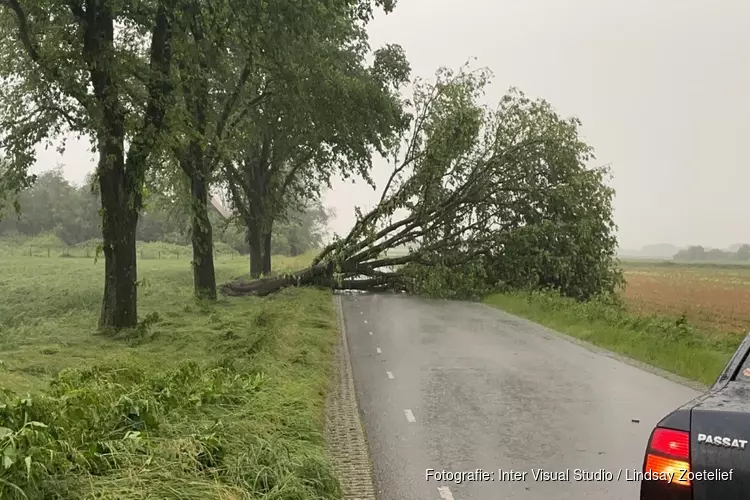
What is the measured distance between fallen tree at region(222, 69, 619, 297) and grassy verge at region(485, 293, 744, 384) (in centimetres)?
453

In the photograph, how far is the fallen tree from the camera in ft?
81.1

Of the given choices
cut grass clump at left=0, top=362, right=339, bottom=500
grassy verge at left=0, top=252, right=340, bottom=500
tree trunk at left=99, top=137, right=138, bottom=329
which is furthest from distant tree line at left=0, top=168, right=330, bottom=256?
cut grass clump at left=0, top=362, right=339, bottom=500

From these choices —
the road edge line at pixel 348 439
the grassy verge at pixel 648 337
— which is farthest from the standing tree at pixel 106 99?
the grassy verge at pixel 648 337

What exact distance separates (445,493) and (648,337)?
968 cm

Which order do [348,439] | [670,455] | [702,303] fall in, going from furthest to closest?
[702,303], [348,439], [670,455]

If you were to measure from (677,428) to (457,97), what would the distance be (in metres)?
23.6

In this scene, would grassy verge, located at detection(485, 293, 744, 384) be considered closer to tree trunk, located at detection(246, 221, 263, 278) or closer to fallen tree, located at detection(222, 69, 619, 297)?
fallen tree, located at detection(222, 69, 619, 297)

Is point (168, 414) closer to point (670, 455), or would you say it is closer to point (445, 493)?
point (445, 493)

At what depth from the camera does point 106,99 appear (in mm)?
14156

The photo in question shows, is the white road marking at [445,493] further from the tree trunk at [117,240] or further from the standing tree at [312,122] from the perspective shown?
the standing tree at [312,122]

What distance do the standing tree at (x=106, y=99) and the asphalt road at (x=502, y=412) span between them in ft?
17.7

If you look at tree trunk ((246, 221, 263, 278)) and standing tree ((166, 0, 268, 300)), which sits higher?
standing tree ((166, 0, 268, 300))

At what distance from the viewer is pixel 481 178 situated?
83.7 feet

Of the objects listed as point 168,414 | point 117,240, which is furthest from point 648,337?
point 117,240
